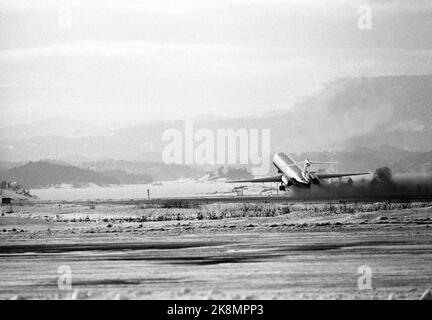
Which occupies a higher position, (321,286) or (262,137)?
(262,137)

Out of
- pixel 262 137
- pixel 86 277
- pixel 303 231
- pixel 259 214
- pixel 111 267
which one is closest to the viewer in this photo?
pixel 86 277

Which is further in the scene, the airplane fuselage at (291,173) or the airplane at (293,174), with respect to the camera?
the airplane fuselage at (291,173)

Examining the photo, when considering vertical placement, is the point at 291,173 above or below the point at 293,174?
above

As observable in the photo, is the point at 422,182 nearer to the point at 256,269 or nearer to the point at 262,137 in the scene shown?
the point at 262,137

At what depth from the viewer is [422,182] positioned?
116438mm

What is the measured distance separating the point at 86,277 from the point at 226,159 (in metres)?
115

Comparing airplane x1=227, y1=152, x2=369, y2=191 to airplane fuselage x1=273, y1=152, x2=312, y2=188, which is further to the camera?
airplane fuselage x1=273, y1=152, x2=312, y2=188

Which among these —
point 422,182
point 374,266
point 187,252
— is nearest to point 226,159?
point 422,182

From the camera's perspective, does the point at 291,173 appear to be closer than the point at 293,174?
No

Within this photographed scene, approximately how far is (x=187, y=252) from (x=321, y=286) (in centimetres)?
1690
